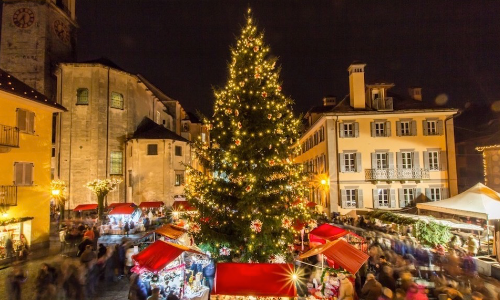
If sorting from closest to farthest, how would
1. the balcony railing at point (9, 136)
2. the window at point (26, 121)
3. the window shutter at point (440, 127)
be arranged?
the balcony railing at point (9, 136) → the window at point (26, 121) → the window shutter at point (440, 127)

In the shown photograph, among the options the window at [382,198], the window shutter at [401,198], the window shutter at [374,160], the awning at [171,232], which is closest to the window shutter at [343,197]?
the window at [382,198]

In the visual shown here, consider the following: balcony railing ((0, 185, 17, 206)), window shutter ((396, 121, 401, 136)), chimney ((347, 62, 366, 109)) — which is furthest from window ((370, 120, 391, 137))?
balcony railing ((0, 185, 17, 206))

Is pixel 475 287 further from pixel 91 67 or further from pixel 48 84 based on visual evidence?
pixel 48 84

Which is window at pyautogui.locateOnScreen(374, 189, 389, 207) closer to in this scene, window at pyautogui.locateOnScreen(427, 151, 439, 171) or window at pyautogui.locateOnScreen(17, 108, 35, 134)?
window at pyautogui.locateOnScreen(427, 151, 439, 171)

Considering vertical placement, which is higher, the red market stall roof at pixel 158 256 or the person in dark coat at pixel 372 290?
the red market stall roof at pixel 158 256

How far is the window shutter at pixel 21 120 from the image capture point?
18.5 meters

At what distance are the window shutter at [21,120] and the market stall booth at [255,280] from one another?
1604 cm

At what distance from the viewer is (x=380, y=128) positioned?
97.0 feet

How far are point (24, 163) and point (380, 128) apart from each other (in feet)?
86.9

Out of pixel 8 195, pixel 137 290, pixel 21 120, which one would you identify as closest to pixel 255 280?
pixel 137 290

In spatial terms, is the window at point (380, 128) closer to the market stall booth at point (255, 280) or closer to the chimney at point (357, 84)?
the chimney at point (357, 84)

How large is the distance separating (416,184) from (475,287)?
2105 centimetres

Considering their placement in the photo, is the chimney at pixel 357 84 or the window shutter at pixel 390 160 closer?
the window shutter at pixel 390 160

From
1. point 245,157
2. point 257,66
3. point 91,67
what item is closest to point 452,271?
point 245,157
